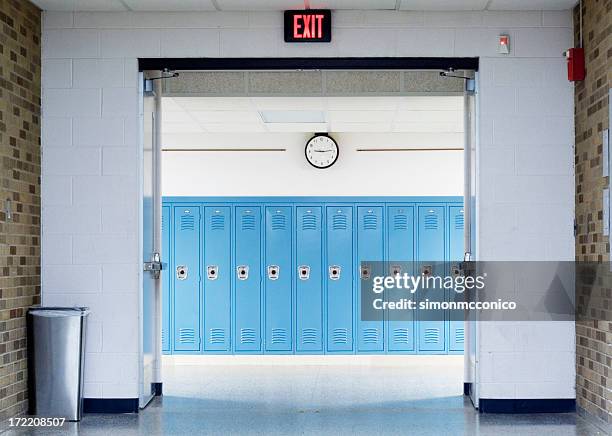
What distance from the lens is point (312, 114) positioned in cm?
756

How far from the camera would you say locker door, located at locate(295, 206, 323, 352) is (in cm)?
823

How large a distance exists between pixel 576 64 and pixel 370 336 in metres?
4.04

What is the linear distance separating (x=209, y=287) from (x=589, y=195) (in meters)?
4.46

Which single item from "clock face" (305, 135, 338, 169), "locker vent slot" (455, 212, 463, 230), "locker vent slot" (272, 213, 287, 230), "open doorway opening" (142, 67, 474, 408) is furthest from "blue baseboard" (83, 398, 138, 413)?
"locker vent slot" (455, 212, 463, 230)

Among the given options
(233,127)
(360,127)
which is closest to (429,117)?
(360,127)

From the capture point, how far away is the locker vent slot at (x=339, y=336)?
8.22 m

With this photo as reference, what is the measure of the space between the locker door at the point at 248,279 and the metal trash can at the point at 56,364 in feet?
11.0

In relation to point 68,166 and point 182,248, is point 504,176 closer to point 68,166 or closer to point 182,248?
point 68,166

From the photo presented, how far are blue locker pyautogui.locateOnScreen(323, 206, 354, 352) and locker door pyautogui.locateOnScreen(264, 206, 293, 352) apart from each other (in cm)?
41

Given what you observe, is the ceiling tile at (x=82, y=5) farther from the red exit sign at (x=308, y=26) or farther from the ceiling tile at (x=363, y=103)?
the ceiling tile at (x=363, y=103)

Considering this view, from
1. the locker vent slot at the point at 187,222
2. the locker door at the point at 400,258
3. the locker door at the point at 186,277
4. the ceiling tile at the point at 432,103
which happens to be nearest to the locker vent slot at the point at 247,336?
the locker door at the point at 186,277

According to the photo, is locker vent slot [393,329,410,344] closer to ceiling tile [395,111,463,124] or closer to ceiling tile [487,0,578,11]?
ceiling tile [395,111,463,124]

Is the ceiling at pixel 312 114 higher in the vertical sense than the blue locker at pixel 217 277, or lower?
higher

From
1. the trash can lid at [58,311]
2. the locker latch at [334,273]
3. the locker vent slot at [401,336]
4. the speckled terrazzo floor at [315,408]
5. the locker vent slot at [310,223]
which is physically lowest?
the speckled terrazzo floor at [315,408]
